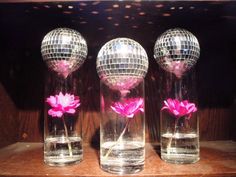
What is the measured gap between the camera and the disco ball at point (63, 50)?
491 mm

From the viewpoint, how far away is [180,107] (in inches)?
20.9

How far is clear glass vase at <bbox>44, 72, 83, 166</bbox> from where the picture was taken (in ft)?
1.69

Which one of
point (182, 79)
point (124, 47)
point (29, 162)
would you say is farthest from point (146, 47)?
point (29, 162)

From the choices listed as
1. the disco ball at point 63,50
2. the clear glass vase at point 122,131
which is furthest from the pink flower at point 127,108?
the disco ball at point 63,50

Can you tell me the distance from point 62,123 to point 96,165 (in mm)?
103

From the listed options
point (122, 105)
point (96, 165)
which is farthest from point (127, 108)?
point (96, 165)

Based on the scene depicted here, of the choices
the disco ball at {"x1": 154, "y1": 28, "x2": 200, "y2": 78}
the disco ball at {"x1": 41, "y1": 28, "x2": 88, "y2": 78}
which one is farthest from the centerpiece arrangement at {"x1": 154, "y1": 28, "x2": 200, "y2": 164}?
the disco ball at {"x1": 41, "y1": 28, "x2": 88, "y2": 78}

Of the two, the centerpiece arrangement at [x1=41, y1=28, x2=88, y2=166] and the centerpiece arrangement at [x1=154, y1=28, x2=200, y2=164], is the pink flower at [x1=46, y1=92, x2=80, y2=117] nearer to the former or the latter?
the centerpiece arrangement at [x1=41, y1=28, x2=88, y2=166]

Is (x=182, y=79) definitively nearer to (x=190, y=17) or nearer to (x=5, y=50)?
(x=190, y=17)

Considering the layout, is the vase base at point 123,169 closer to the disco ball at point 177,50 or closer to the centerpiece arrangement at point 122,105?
the centerpiece arrangement at point 122,105

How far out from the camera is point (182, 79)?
585 mm

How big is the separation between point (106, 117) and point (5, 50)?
29cm

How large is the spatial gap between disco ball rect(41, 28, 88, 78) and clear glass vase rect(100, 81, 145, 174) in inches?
2.8

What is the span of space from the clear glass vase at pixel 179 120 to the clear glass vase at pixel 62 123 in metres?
0.16
